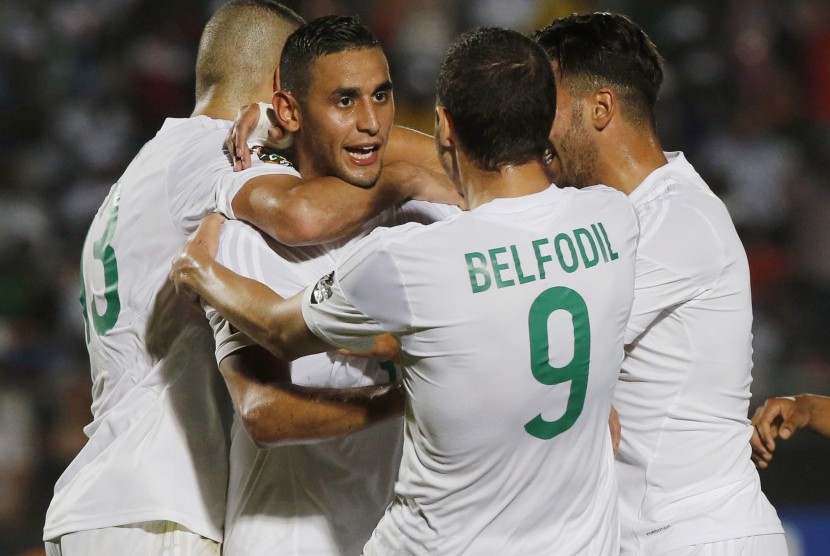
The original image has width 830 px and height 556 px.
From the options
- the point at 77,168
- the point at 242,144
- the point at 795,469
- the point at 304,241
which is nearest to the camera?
the point at 304,241

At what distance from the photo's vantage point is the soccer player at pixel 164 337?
10.1 feet

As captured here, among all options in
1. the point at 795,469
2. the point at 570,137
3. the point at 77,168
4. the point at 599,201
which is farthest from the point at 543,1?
the point at 599,201

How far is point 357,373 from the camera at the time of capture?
121 inches

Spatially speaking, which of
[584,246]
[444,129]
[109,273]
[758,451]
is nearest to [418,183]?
[444,129]

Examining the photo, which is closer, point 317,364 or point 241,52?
point 317,364

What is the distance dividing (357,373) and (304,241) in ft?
1.29

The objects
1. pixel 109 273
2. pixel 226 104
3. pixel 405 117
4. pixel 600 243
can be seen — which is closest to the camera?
pixel 600 243

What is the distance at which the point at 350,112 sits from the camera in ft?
10.3

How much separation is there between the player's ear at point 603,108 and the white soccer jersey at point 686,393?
11.3 inches

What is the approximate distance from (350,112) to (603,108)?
70 centimetres

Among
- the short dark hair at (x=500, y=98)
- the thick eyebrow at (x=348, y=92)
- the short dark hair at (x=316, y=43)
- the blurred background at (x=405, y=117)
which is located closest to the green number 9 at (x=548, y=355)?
the short dark hair at (x=500, y=98)

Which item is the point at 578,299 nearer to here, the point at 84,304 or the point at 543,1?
the point at 84,304

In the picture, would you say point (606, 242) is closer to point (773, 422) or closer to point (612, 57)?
point (612, 57)

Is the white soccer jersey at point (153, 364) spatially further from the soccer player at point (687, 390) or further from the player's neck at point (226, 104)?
the soccer player at point (687, 390)
